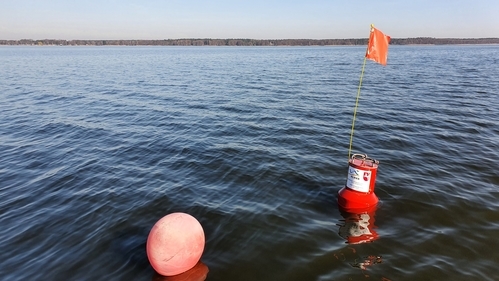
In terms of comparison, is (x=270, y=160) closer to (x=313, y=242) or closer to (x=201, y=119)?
(x=313, y=242)

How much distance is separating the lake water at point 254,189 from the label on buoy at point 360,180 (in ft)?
2.36

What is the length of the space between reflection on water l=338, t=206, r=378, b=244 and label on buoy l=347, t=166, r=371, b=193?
60 cm

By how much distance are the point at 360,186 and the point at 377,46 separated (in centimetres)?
409

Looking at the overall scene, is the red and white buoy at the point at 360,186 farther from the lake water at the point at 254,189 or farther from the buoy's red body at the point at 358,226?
the lake water at the point at 254,189

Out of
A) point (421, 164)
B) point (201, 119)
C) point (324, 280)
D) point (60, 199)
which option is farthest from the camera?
point (201, 119)

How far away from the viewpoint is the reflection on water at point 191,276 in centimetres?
570

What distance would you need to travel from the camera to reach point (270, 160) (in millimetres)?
11523

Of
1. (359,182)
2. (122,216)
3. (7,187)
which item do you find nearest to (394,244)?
(359,182)

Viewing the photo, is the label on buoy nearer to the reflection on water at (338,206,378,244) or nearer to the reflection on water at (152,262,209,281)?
the reflection on water at (338,206,378,244)

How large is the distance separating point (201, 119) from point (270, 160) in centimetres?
743

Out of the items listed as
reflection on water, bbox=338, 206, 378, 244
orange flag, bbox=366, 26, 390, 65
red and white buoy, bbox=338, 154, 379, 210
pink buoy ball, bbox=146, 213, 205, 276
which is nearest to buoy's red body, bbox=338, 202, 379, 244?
reflection on water, bbox=338, 206, 378, 244

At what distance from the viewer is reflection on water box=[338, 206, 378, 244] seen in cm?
688

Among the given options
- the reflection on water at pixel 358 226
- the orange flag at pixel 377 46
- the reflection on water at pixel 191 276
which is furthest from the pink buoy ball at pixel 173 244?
the orange flag at pixel 377 46

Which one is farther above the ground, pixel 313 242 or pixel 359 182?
pixel 359 182
